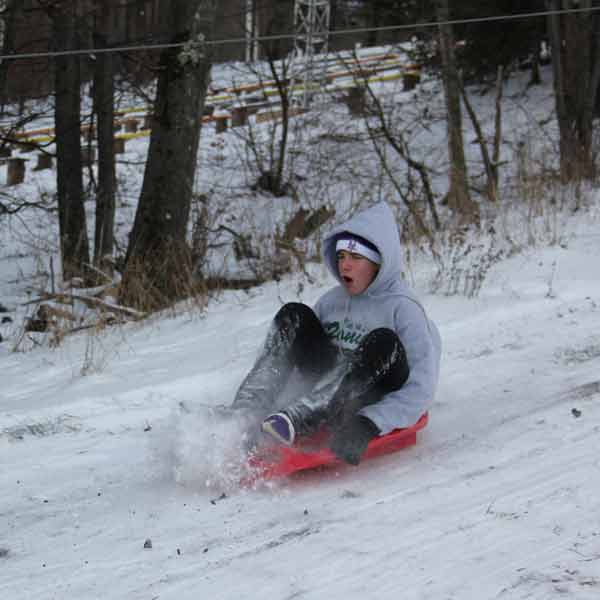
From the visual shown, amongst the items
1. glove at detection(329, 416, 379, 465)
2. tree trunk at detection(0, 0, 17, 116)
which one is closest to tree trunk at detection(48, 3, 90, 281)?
tree trunk at detection(0, 0, 17, 116)

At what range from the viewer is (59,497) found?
10.8 ft

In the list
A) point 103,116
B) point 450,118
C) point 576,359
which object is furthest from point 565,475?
point 103,116

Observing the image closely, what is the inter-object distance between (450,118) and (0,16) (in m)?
4.73

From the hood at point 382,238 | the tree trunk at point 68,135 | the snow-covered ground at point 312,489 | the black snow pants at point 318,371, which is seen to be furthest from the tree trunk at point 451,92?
the black snow pants at point 318,371

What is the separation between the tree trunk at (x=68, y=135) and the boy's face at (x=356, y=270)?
233 inches

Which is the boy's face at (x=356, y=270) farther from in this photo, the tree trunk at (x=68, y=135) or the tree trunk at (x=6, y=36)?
the tree trunk at (x=68, y=135)

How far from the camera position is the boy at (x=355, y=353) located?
321 cm

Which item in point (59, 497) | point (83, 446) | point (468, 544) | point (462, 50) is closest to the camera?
point (468, 544)

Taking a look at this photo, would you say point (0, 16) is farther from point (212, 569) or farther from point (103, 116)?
point (212, 569)

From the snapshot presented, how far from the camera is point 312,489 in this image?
10.2 ft

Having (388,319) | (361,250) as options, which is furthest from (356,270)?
(388,319)

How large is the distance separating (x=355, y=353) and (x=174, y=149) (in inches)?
154

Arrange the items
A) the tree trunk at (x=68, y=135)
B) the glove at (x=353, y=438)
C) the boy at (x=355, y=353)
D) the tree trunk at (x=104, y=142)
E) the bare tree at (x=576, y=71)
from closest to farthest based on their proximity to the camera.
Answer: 1. the glove at (x=353, y=438)
2. the boy at (x=355, y=353)
3. the bare tree at (x=576, y=71)
4. the tree trunk at (x=68, y=135)
5. the tree trunk at (x=104, y=142)

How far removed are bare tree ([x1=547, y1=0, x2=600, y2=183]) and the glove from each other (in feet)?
19.4
